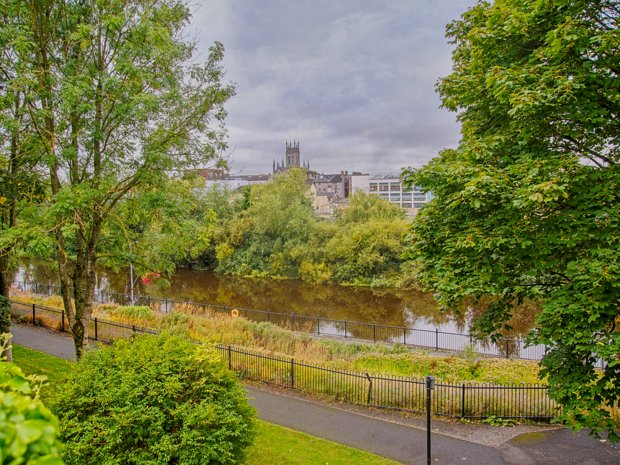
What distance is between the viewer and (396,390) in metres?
12.1

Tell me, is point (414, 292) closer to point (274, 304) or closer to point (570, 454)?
point (274, 304)

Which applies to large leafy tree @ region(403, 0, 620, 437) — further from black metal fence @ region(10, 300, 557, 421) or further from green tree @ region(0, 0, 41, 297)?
green tree @ region(0, 0, 41, 297)

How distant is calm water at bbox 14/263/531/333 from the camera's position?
29.5 meters

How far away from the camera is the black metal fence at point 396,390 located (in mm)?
11406

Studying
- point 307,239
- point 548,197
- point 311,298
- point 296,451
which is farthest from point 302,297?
point 548,197

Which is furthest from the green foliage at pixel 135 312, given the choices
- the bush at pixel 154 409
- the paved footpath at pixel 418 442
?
the bush at pixel 154 409

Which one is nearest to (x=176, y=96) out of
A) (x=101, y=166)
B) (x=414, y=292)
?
(x=101, y=166)

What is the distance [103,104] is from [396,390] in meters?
10.2

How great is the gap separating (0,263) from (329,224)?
35924 mm

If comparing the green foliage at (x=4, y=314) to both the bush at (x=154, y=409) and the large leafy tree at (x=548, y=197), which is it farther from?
the large leafy tree at (x=548, y=197)

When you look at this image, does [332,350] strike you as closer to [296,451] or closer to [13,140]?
[296,451]

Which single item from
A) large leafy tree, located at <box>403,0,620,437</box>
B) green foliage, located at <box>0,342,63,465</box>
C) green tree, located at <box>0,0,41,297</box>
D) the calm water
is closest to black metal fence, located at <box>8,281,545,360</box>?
the calm water

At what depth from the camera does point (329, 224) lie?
4669cm

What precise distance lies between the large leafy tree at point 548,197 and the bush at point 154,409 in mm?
4302
